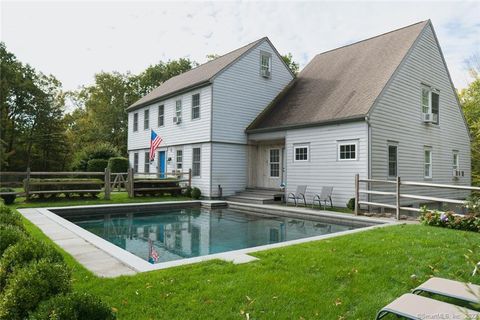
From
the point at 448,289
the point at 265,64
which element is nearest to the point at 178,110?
the point at 265,64

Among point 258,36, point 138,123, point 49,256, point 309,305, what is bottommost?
point 309,305

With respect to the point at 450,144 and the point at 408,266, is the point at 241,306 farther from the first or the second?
the point at 450,144

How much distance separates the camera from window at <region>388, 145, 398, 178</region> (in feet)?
46.4

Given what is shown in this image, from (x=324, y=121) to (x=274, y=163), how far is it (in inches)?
175

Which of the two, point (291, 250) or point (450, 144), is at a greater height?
point (450, 144)

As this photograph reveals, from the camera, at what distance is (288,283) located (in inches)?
174

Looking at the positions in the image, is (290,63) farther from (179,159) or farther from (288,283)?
(288,283)

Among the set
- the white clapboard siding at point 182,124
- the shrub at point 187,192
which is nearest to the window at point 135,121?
the white clapboard siding at point 182,124

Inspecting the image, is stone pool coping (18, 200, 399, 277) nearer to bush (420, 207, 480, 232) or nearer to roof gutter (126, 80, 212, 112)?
bush (420, 207, 480, 232)

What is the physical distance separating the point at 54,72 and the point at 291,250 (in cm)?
4012

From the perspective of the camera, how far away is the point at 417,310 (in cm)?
304

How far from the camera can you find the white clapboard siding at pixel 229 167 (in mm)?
17188

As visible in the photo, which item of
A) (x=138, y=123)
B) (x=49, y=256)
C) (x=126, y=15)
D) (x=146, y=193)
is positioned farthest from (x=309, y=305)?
(x=138, y=123)

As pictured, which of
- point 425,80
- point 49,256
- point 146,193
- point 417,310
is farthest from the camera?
point 146,193
